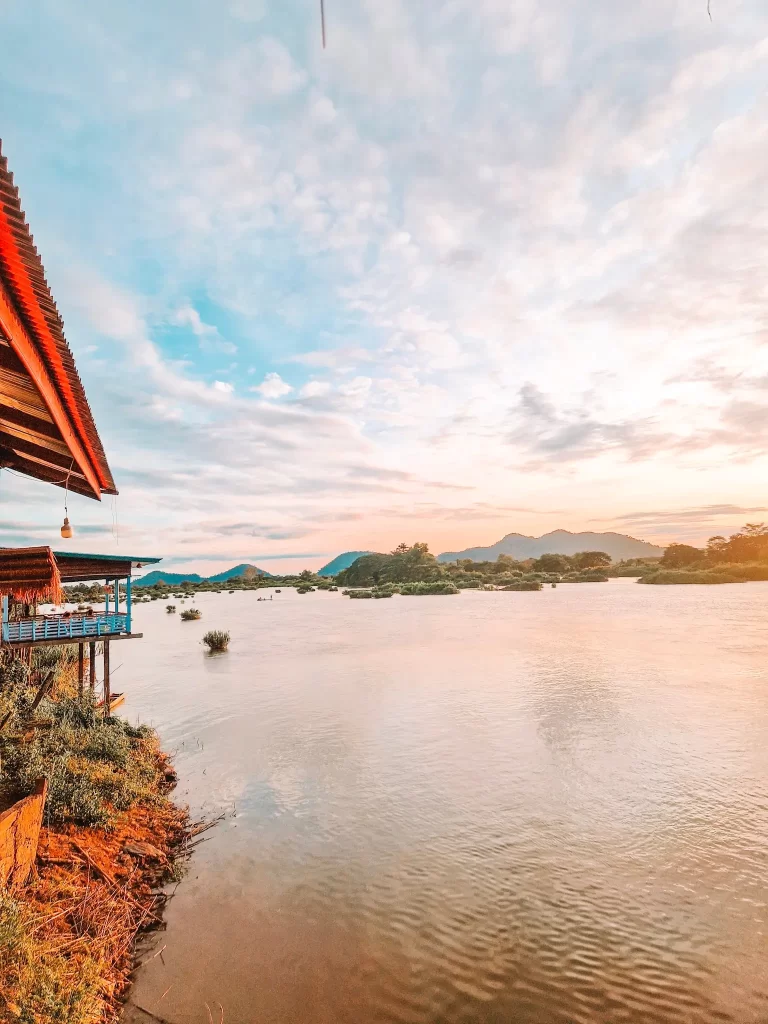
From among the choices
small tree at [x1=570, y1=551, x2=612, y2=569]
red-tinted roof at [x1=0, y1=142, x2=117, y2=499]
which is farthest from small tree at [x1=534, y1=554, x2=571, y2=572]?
red-tinted roof at [x1=0, y1=142, x2=117, y2=499]

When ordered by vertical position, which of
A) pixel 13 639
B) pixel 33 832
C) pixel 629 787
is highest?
pixel 13 639

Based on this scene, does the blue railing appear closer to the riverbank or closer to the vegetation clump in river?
the riverbank

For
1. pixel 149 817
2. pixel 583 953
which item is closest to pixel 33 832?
pixel 149 817

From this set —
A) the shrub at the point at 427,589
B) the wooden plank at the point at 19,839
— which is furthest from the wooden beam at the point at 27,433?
the shrub at the point at 427,589

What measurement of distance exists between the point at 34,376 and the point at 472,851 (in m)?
8.25

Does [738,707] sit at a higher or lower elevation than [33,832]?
lower

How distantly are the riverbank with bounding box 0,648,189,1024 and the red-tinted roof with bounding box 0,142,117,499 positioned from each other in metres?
4.12

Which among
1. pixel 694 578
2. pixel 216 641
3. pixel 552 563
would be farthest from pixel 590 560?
pixel 216 641

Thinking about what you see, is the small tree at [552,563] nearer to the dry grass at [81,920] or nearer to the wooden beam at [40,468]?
the dry grass at [81,920]

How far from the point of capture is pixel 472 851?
25.6 ft

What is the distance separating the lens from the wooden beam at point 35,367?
2.56 meters

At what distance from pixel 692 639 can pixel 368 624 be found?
822 inches

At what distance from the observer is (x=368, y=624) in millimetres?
38781

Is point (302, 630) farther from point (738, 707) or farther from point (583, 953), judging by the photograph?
point (583, 953)
